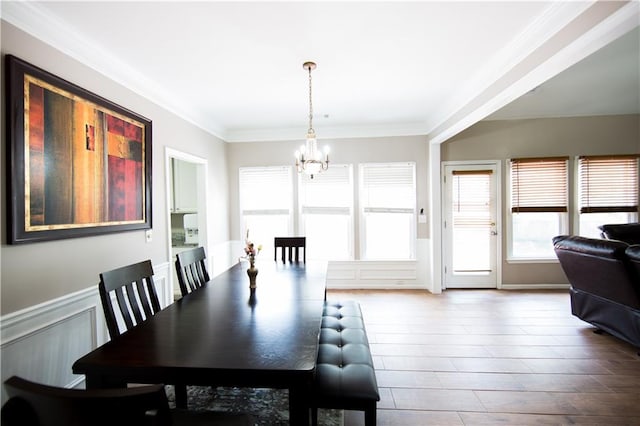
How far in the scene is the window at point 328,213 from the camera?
189 inches

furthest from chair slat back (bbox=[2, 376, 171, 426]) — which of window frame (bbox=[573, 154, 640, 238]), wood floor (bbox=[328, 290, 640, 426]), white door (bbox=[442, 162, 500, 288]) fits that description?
window frame (bbox=[573, 154, 640, 238])

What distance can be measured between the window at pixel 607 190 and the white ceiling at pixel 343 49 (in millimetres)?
1177

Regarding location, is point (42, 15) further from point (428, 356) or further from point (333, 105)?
point (428, 356)

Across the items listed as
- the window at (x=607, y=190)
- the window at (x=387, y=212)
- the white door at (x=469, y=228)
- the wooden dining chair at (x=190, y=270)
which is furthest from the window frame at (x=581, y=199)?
the wooden dining chair at (x=190, y=270)

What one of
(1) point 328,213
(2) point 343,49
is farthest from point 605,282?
(1) point 328,213

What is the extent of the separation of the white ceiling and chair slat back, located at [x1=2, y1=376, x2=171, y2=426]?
6.83ft

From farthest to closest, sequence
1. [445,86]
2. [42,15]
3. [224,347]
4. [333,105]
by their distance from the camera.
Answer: [333,105], [445,86], [42,15], [224,347]

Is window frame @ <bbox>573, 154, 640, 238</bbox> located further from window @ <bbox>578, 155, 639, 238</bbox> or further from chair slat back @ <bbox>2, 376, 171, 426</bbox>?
chair slat back @ <bbox>2, 376, 171, 426</bbox>

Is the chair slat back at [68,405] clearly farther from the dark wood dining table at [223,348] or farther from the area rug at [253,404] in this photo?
the area rug at [253,404]

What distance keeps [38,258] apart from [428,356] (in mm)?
3080

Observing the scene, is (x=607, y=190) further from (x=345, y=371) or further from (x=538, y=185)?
(x=345, y=371)

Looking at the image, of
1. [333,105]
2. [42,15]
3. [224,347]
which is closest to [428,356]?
[224,347]

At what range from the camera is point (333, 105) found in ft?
12.1

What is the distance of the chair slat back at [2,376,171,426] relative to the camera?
0.72 metres
